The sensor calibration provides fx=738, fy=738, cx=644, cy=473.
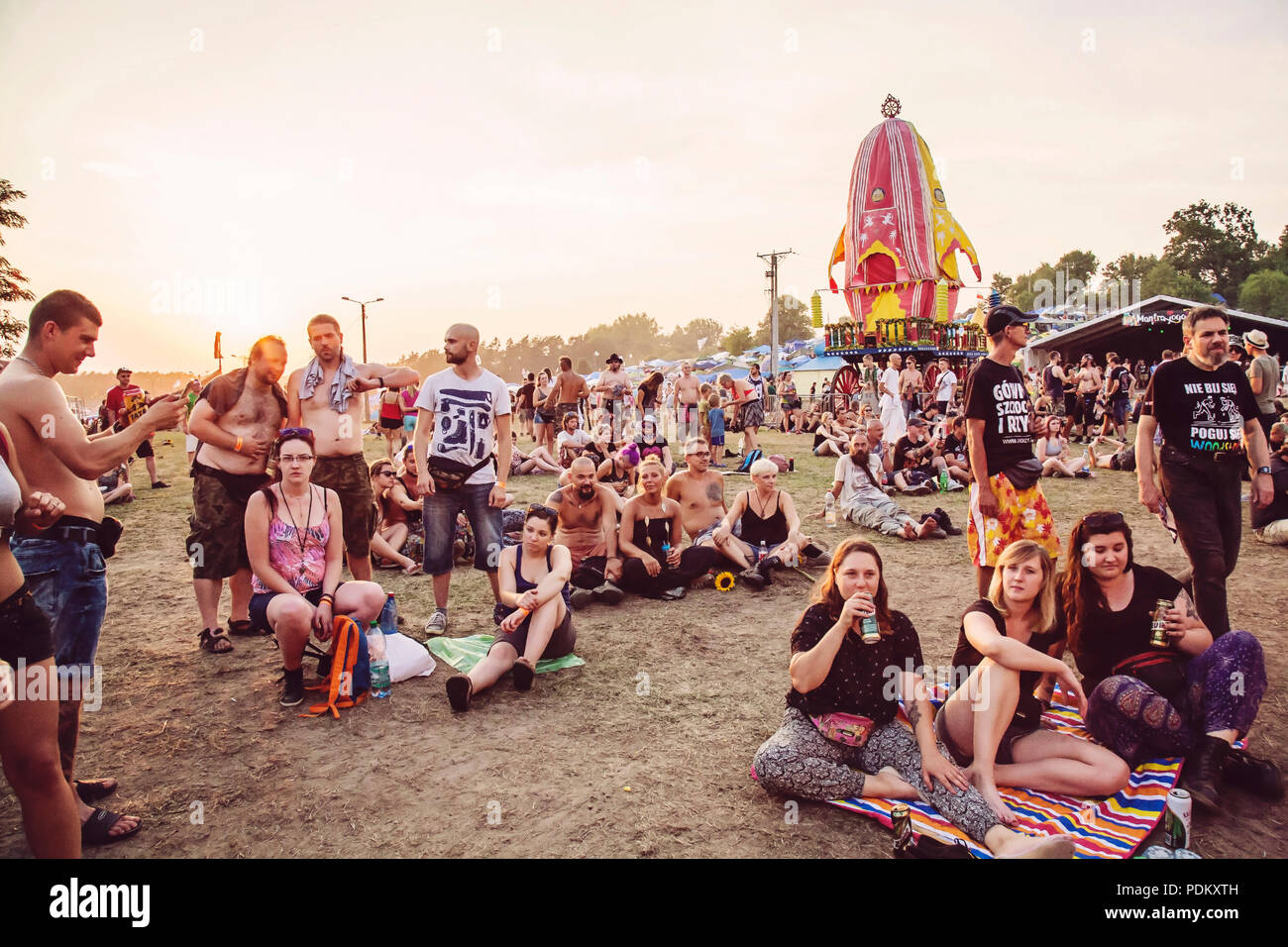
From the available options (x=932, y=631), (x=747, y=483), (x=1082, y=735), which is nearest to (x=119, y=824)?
(x=1082, y=735)

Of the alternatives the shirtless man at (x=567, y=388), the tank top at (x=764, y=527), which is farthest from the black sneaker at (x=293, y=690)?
the shirtless man at (x=567, y=388)

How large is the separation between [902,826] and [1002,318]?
10.2 ft

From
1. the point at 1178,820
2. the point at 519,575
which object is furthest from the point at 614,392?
the point at 1178,820

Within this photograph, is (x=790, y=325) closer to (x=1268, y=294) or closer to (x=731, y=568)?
(x=1268, y=294)

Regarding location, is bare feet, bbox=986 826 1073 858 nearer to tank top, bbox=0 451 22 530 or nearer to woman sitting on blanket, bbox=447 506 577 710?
woman sitting on blanket, bbox=447 506 577 710

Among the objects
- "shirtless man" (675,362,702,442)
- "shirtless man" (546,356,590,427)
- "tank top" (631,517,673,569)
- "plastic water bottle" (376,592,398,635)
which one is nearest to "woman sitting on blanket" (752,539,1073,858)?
"plastic water bottle" (376,592,398,635)

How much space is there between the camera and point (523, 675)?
14.4 ft

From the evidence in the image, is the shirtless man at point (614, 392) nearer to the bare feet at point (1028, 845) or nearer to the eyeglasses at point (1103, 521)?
the eyeglasses at point (1103, 521)

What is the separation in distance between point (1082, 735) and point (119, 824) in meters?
4.39

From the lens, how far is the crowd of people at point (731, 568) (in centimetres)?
282

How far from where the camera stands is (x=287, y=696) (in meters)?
4.24

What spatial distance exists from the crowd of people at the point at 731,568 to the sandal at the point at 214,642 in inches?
0.6

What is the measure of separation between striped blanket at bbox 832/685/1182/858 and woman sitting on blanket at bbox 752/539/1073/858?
0.06 meters
